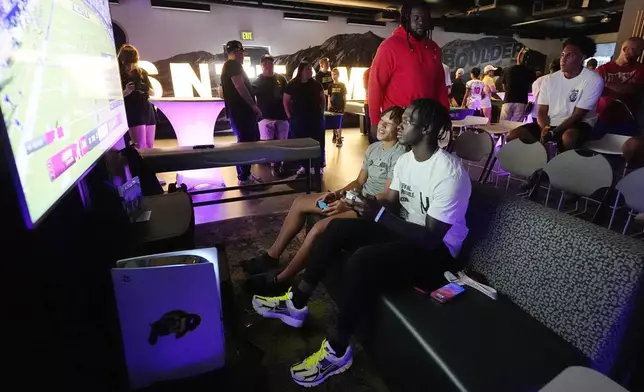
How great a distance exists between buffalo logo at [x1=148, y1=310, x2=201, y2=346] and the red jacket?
5.94ft

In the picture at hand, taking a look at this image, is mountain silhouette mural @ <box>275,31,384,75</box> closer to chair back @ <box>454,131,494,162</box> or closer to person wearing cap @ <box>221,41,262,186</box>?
person wearing cap @ <box>221,41,262,186</box>

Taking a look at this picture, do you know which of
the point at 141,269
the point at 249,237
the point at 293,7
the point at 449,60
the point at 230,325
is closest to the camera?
the point at 141,269

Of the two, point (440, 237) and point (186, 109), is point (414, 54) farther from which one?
point (186, 109)

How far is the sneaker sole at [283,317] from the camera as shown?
1.80 metres

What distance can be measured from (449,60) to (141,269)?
11123mm

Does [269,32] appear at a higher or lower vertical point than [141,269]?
higher

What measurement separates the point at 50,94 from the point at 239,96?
303cm

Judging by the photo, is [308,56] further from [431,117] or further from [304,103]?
[431,117]

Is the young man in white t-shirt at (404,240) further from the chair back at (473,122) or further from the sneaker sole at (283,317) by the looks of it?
the chair back at (473,122)

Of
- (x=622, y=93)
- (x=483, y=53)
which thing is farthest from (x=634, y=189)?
(x=483, y=53)

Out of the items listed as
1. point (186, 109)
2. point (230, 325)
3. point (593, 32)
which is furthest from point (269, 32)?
point (593, 32)

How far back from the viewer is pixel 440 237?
1.52 meters

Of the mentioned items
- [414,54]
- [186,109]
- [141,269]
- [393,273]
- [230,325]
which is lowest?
[230,325]

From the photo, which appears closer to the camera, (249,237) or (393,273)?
(393,273)
